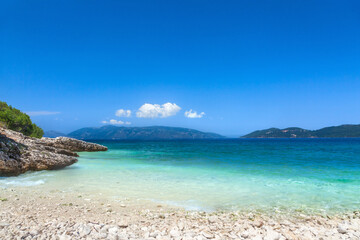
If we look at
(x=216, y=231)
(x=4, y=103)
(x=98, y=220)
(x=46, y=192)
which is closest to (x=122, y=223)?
(x=98, y=220)

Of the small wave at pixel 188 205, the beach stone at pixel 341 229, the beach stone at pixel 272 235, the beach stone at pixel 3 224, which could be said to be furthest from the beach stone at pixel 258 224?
the beach stone at pixel 3 224

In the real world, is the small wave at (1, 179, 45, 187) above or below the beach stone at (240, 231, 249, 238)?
above

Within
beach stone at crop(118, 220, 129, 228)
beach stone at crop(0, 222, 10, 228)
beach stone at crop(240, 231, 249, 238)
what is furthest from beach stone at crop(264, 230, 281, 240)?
beach stone at crop(0, 222, 10, 228)

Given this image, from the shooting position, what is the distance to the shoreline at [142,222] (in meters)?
5.57

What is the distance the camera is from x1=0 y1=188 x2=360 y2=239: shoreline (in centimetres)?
557

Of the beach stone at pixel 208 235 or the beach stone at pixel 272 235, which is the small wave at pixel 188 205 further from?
the beach stone at pixel 272 235

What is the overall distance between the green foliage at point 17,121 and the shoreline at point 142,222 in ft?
112

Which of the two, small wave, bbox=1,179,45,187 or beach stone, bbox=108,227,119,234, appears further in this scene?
small wave, bbox=1,179,45,187

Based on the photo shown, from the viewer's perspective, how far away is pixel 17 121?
124 ft

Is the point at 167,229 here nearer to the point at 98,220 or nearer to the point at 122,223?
the point at 122,223

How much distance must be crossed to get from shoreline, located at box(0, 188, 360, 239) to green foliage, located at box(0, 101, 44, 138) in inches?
1349

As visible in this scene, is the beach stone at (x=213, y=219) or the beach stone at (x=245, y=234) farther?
the beach stone at (x=213, y=219)

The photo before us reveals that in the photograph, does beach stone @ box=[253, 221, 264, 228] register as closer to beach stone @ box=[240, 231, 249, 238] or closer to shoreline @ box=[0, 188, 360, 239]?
shoreline @ box=[0, 188, 360, 239]

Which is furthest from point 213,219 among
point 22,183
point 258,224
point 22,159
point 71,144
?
point 71,144
